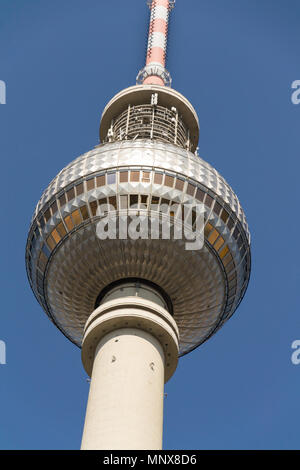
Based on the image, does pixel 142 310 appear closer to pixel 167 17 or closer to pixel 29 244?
pixel 29 244

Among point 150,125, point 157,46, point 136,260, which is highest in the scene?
point 157,46

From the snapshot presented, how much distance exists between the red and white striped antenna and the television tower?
16128 mm

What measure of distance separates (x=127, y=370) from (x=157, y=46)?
35.9 m

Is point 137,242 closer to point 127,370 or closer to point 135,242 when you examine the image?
point 135,242

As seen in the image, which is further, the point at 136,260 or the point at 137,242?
the point at 136,260

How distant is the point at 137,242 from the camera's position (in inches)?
1303

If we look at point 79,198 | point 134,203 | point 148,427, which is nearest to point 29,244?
point 79,198

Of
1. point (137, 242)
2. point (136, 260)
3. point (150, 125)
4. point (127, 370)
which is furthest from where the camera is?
point (150, 125)

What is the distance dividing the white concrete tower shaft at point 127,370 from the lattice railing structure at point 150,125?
14706 millimetres

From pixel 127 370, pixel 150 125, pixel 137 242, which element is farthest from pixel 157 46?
pixel 127 370

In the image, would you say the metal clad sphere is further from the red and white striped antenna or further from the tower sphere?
the red and white striped antenna

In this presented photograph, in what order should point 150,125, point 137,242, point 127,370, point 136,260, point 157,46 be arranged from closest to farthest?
1. point 127,370
2. point 137,242
3. point 136,260
4. point 150,125
5. point 157,46

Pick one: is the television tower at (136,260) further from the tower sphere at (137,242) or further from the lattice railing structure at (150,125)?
the lattice railing structure at (150,125)

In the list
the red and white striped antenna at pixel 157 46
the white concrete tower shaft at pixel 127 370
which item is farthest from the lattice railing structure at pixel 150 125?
the white concrete tower shaft at pixel 127 370
